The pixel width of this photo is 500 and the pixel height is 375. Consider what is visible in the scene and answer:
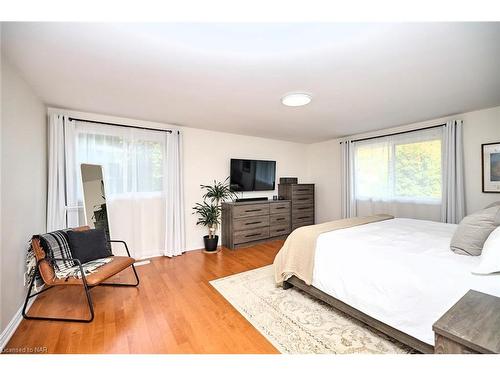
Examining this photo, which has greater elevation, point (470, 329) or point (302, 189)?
point (302, 189)

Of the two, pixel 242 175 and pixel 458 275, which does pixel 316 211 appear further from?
pixel 458 275

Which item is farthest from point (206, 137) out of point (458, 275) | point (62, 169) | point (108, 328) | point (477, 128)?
point (477, 128)

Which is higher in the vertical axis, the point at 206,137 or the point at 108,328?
the point at 206,137

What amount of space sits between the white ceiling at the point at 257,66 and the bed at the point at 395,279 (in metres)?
1.61

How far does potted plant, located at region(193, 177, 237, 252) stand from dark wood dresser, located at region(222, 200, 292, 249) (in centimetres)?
18

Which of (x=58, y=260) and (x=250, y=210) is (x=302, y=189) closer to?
(x=250, y=210)

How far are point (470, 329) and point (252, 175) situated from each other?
388cm

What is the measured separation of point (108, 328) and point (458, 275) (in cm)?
269

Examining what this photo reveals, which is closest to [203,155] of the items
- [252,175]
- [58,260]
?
[252,175]

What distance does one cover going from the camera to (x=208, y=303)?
2178 millimetres

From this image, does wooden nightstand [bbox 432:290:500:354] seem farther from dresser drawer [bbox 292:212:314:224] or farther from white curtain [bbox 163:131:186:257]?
dresser drawer [bbox 292:212:314:224]

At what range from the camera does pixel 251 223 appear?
415cm

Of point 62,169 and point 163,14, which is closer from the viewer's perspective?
point 163,14

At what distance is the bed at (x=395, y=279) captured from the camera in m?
1.34
